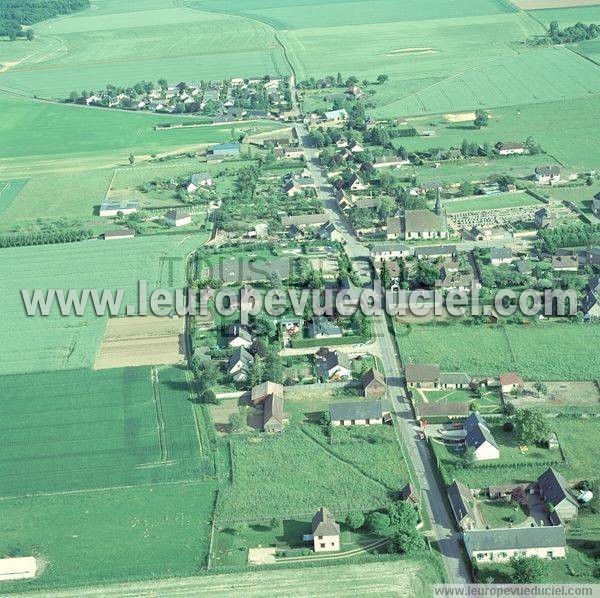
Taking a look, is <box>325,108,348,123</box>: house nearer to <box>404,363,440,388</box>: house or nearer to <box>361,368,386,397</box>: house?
<box>404,363,440,388</box>: house

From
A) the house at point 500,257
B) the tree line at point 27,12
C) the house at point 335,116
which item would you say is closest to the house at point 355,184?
the house at point 500,257

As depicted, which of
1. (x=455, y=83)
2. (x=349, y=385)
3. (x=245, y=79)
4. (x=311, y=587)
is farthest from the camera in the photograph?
(x=245, y=79)

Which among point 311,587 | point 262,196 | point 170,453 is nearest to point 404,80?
point 262,196

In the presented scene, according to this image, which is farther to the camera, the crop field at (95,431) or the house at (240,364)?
the house at (240,364)

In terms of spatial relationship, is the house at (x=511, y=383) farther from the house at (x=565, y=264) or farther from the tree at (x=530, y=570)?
the house at (x=565, y=264)

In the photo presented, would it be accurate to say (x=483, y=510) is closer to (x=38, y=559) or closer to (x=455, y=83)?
(x=38, y=559)

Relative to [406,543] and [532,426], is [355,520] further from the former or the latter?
[532,426]

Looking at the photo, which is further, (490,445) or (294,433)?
(294,433)
